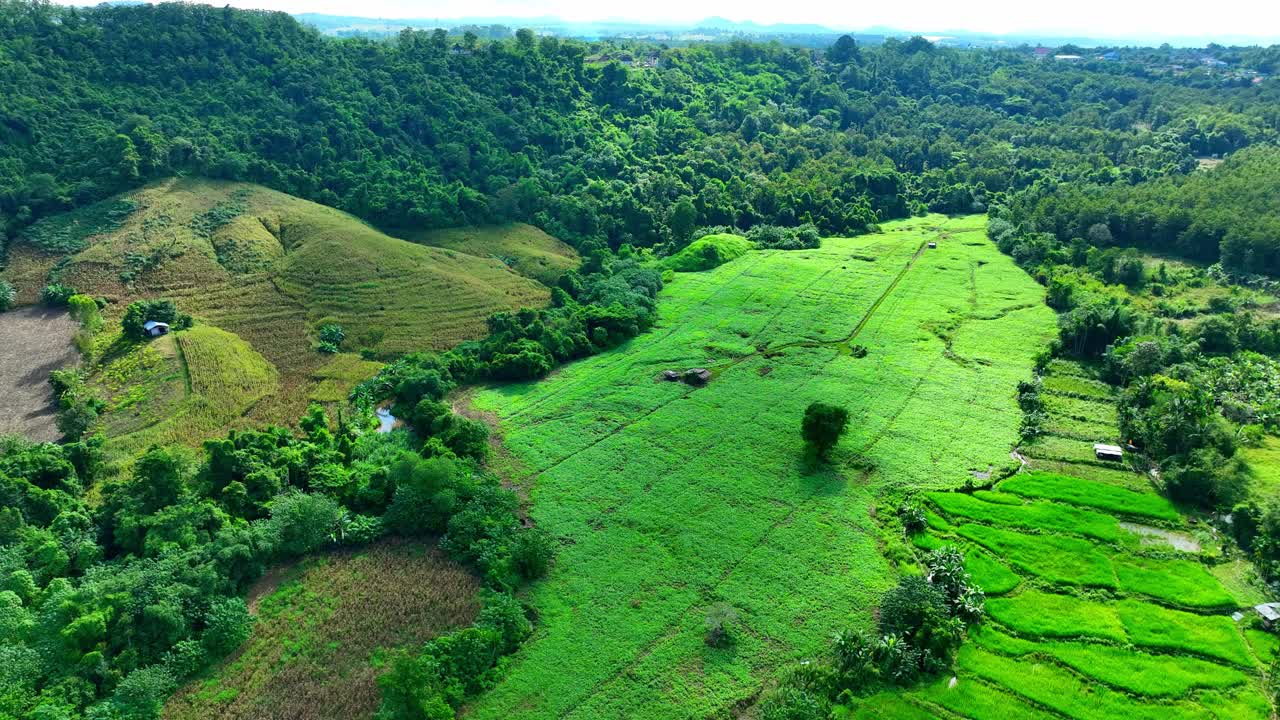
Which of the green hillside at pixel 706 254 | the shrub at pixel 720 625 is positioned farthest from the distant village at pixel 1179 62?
the shrub at pixel 720 625

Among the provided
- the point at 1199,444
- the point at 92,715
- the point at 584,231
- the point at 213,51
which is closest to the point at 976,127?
the point at 584,231

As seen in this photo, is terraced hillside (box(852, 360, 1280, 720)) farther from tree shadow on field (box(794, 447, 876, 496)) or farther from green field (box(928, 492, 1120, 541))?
tree shadow on field (box(794, 447, 876, 496))

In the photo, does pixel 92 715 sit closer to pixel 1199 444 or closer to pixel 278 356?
pixel 278 356

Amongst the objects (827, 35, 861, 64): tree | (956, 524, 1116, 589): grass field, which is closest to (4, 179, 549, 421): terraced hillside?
(956, 524, 1116, 589): grass field

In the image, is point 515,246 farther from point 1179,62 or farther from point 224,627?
point 1179,62

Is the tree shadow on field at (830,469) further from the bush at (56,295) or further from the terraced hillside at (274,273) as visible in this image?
the bush at (56,295)

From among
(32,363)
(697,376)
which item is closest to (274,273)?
(32,363)

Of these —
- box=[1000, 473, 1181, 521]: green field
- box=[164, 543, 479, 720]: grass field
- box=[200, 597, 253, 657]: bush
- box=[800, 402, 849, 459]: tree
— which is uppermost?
box=[800, 402, 849, 459]: tree
